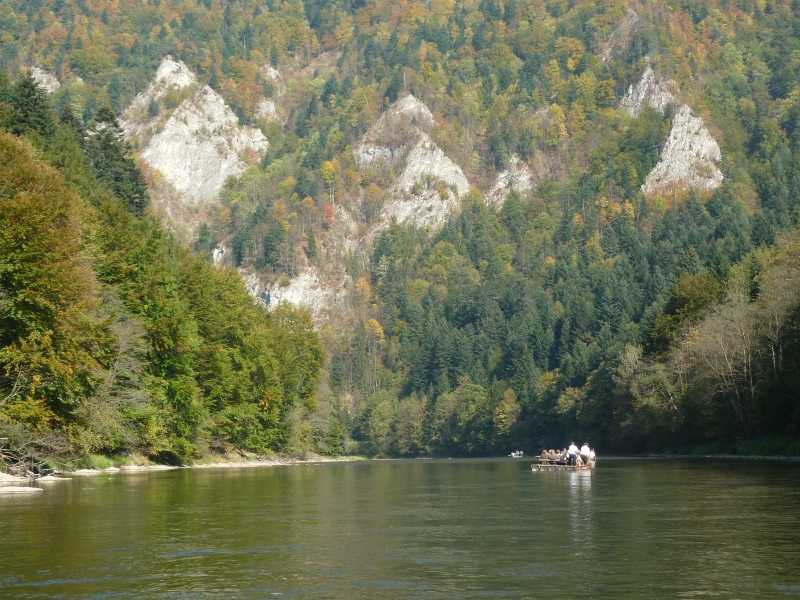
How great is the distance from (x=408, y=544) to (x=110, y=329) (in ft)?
148

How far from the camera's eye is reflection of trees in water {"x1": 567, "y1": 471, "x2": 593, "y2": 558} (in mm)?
32728

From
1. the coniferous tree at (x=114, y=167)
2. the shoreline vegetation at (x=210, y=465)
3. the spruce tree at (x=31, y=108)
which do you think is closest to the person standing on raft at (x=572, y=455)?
the shoreline vegetation at (x=210, y=465)

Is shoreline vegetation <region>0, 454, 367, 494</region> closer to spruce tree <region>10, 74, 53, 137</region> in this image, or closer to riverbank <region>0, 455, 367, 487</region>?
riverbank <region>0, 455, 367, 487</region>

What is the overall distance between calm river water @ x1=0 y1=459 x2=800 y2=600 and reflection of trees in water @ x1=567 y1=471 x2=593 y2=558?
0.26 feet

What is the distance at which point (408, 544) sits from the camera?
112 feet

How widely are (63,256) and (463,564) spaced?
37124 millimetres

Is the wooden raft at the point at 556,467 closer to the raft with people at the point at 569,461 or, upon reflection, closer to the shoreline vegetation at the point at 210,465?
the raft with people at the point at 569,461

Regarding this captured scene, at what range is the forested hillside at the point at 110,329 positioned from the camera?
5809 cm

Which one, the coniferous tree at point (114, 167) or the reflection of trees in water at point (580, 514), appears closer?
the reflection of trees in water at point (580, 514)

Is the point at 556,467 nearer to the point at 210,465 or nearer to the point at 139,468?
the point at 139,468

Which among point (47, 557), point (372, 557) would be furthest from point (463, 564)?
point (47, 557)

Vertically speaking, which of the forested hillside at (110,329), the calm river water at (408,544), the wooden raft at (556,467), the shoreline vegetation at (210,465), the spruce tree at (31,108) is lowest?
the calm river water at (408,544)

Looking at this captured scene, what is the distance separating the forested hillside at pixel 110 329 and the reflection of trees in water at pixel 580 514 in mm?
26227

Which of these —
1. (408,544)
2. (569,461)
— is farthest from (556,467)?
(408,544)
